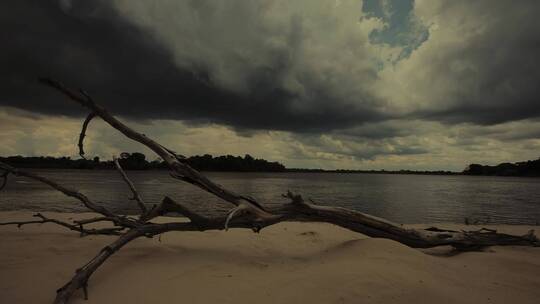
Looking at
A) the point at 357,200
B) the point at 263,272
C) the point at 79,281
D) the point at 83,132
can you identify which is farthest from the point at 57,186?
the point at 357,200

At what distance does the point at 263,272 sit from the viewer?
15.4ft

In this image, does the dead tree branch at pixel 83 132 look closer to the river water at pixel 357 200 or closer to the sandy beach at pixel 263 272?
the sandy beach at pixel 263 272

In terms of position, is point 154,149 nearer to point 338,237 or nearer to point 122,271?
point 122,271

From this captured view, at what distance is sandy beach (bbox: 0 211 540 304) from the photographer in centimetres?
378

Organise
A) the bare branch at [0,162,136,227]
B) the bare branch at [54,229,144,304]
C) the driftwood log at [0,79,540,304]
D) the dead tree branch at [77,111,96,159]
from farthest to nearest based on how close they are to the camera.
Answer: the bare branch at [0,162,136,227] → the dead tree branch at [77,111,96,159] → the driftwood log at [0,79,540,304] → the bare branch at [54,229,144,304]

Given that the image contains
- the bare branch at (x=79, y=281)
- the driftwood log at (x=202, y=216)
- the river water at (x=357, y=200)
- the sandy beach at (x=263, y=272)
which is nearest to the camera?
the bare branch at (x=79, y=281)

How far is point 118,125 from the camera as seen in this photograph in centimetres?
526

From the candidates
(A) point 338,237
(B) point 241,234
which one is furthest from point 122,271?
(A) point 338,237

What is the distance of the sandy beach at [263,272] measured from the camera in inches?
149

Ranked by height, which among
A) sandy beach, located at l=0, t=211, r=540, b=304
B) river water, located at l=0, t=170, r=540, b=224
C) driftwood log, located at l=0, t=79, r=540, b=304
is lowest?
river water, located at l=0, t=170, r=540, b=224

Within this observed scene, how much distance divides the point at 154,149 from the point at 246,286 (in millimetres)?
2875

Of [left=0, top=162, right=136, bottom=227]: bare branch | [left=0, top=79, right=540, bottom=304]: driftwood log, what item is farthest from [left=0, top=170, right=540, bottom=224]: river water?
[left=0, top=162, right=136, bottom=227]: bare branch

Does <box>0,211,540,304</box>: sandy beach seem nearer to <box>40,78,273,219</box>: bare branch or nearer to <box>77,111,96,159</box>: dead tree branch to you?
<box>40,78,273,219</box>: bare branch

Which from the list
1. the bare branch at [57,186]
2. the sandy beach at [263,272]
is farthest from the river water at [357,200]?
the bare branch at [57,186]
